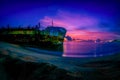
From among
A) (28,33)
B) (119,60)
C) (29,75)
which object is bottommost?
(29,75)

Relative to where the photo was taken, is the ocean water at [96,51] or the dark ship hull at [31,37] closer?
the ocean water at [96,51]

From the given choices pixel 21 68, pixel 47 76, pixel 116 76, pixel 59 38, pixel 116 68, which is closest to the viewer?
pixel 116 76

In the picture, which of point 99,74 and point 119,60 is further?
point 119,60

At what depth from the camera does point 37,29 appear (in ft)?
153

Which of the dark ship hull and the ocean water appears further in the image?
the dark ship hull

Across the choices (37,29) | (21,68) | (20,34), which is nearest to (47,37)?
(37,29)

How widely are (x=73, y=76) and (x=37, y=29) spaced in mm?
41438

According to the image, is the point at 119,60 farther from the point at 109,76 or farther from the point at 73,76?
the point at 73,76

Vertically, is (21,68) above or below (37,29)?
below

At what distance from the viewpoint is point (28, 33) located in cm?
4572

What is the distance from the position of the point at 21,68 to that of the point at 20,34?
39269mm

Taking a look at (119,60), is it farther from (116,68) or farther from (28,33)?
(28,33)

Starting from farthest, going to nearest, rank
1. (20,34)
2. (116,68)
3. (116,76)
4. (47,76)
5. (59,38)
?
1. (59,38)
2. (20,34)
3. (116,68)
4. (47,76)
5. (116,76)

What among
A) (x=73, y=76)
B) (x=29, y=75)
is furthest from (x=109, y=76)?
(x=29, y=75)
